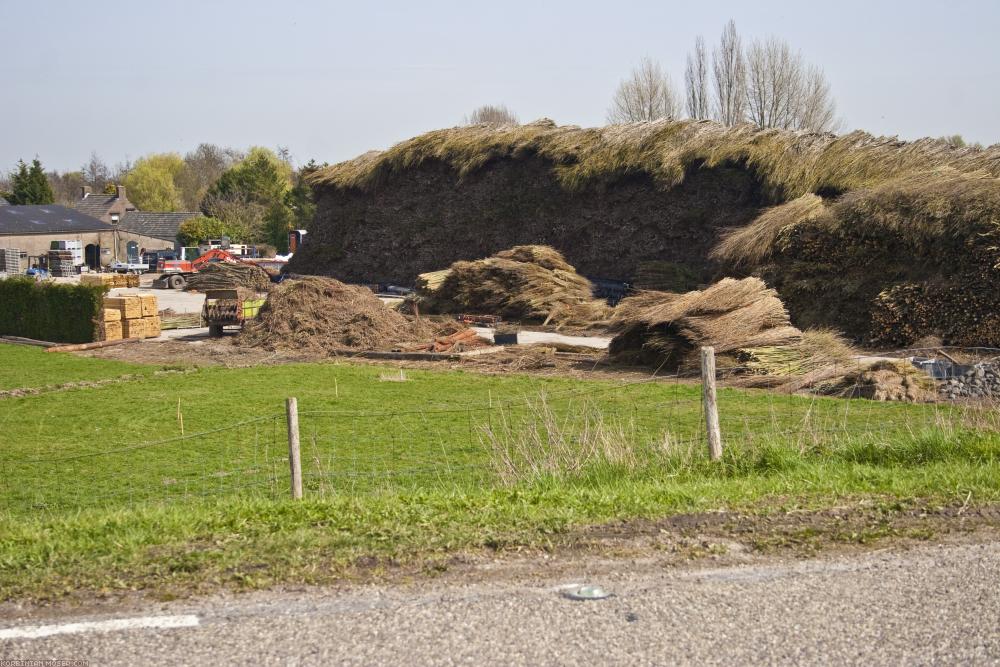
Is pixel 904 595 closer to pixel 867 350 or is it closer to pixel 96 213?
pixel 867 350

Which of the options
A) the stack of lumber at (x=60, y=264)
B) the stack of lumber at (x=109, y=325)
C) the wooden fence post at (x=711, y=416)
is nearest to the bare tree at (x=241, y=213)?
the stack of lumber at (x=60, y=264)

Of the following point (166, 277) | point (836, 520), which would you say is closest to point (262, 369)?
point (836, 520)

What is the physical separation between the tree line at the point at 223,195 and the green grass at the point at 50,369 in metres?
21.5

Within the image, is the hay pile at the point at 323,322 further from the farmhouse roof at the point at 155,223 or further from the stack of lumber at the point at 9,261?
the farmhouse roof at the point at 155,223

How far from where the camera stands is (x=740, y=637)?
5129mm

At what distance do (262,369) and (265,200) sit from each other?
7074 cm

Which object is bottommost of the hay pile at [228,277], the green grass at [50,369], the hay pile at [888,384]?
the hay pile at [888,384]

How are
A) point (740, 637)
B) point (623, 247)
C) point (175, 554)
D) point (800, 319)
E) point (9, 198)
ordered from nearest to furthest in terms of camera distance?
point (740, 637), point (175, 554), point (800, 319), point (623, 247), point (9, 198)

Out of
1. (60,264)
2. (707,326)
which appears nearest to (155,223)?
(60,264)

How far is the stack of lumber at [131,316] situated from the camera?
93.4 ft

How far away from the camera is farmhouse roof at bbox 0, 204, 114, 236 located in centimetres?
6831

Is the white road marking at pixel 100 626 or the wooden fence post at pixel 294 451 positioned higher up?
the wooden fence post at pixel 294 451

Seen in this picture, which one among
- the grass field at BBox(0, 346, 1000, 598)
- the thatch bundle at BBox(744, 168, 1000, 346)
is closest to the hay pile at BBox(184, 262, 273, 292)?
the thatch bundle at BBox(744, 168, 1000, 346)

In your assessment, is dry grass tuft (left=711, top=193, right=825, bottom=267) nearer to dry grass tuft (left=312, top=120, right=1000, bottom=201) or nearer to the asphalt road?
dry grass tuft (left=312, top=120, right=1000, bottom=201)
